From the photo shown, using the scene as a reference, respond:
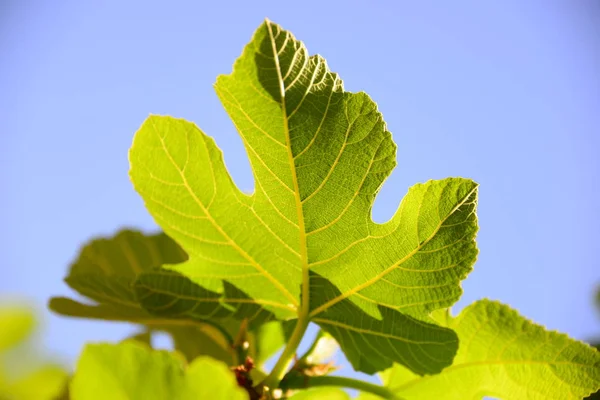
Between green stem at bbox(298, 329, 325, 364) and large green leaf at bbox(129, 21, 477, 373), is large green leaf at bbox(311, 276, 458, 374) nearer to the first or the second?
large green leaf at bbox(129, 21, 477, 373)

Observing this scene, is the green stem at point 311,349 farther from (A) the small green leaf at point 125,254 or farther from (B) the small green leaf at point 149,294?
(A) the small green leaf at point 125,254

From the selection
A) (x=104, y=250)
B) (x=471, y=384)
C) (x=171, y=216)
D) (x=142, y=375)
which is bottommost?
(x=471, y=384)

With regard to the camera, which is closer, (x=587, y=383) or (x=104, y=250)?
(x=587, y=383)

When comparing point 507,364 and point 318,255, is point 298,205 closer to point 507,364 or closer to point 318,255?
point 318,255

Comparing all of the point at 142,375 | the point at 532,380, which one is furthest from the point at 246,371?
the point at 532,380

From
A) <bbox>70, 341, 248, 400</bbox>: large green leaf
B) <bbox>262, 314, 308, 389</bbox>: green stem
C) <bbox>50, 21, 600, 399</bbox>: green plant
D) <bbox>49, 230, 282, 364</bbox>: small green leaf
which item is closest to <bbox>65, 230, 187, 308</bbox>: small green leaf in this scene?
<bbox>49, 230, 282, 364</bbox>: small green leaf

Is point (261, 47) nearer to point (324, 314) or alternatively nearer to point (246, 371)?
point (324, 314)

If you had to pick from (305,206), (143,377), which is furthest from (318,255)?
(143,377)
